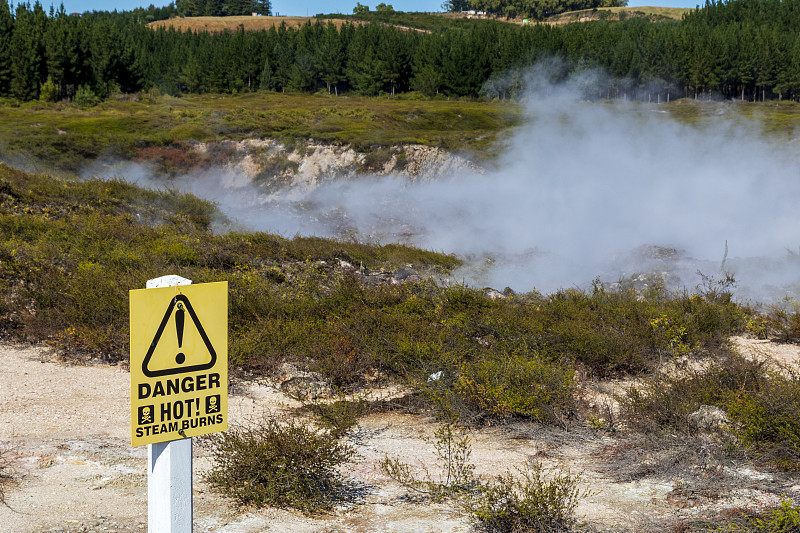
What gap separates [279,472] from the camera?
491 centimetres

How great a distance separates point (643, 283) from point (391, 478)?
11.0m

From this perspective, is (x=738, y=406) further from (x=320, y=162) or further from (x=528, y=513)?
(x=320, y=162)

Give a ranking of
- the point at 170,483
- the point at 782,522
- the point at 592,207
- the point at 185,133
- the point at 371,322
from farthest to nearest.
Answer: the point at 185,133 → the point at 592,207 → the point at 371,322 → the point at 782,522 → the point at 170,483

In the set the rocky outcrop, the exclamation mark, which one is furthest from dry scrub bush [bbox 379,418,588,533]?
the rocky outcrop

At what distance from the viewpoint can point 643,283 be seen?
15164 mm

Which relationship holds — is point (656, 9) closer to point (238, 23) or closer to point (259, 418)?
point (238, 23)

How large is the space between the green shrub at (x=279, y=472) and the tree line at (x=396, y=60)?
52.9 meters

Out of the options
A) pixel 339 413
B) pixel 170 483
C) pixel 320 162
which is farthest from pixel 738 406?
pixel 320 162

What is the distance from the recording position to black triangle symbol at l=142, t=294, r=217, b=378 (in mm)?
2748

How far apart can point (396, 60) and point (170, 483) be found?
73.5 m

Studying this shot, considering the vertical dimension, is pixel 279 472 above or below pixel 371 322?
above

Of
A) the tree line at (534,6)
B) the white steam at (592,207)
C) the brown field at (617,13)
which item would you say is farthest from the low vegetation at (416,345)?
the tree line at (534,6)

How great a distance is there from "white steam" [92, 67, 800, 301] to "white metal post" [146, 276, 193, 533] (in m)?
12.2

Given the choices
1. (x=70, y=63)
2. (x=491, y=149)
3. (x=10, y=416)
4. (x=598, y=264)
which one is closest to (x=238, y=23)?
(x=70, y=63)
